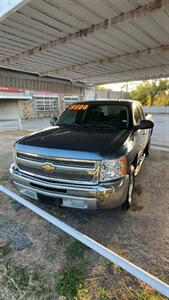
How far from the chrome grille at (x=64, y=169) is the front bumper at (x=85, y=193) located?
0.07 m

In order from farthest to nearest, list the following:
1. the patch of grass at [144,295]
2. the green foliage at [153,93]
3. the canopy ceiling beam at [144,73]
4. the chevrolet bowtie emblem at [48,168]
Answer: the green foliage at [153,93] < the canopy ceiling beam at [144,73] < the chevrolet bowtie emblem at [48,168] < the patch of grass at [144,295]

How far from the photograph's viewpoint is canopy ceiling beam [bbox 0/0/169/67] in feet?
8.89

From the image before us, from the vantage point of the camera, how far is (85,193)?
229 cm

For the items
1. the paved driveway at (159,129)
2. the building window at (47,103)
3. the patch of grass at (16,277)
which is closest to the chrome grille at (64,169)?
the patch of grass at (16,277)

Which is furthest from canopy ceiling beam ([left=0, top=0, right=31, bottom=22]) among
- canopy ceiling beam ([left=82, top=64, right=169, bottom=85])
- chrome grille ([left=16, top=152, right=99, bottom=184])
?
canopy ceiling beam ([left=82, top=64, right=169, bottom=85])

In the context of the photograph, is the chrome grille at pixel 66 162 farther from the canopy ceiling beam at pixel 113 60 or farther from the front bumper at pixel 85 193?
the canopy ceiling beam at pixel 113 60

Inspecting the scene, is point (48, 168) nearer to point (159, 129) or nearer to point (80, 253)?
point (80, 253)

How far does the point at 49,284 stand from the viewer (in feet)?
6.00

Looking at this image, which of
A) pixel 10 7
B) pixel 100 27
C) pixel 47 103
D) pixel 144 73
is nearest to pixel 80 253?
pixel 10 7

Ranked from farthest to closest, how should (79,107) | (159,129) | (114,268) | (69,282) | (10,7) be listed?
(159,129)
(79,107)
(10,7)
(114,268)
(69,282)

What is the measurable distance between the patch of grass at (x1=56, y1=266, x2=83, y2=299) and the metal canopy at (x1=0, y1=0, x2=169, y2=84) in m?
3.25

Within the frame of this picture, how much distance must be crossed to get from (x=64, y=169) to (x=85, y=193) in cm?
39

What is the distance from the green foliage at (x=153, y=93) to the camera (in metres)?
32.3

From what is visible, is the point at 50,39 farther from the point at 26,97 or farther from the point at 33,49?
the point at 26,97
